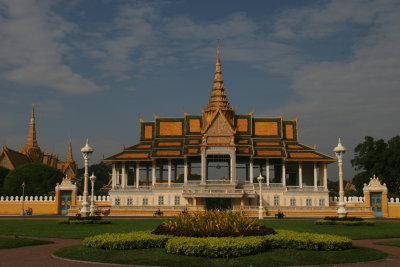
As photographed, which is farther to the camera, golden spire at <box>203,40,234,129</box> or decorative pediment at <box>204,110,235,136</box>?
golden spire at <box>203,40,234,129</box>

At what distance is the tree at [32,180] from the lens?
73.8 meters

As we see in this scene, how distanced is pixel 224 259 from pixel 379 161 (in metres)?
64.1

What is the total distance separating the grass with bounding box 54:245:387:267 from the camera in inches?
576

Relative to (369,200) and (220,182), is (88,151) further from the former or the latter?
(369,200)

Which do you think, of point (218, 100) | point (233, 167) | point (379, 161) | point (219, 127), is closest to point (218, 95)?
point (218, 100)

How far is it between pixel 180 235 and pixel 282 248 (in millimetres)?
3750

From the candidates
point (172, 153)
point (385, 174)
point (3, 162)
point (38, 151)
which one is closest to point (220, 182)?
point (172, 153)

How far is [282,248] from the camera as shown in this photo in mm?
16969

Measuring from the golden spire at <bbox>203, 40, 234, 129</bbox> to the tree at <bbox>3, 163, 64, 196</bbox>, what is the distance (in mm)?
27147

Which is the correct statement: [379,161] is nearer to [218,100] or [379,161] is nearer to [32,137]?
[218,100]

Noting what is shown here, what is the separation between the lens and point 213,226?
57.5 feet

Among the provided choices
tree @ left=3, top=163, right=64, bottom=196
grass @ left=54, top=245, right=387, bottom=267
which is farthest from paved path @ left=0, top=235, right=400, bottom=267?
tree @ left=3, top=163, right=64, bottom=196

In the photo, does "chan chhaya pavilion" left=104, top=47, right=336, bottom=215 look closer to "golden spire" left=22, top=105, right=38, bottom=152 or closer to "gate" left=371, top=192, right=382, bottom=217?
"gate" left=371, top=192, right=382, bottom=217

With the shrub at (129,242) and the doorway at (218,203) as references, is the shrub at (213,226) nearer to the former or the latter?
the shrub at (129,242)
